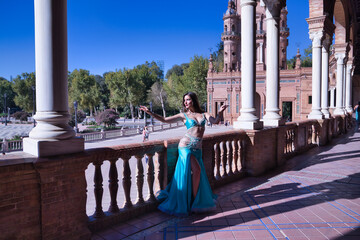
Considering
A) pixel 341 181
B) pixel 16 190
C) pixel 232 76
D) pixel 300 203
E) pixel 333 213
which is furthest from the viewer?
A: pixel 232 76

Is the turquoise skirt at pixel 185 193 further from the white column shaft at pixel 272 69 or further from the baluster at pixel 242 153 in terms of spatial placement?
the white column shaft at pixel 272 69

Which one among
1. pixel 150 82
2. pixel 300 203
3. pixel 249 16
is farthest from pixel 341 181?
pixel 150 82

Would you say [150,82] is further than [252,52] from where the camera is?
Yes

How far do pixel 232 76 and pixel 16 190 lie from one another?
132 feet

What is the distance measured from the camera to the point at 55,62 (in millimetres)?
3168

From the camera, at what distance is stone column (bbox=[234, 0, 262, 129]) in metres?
6.26

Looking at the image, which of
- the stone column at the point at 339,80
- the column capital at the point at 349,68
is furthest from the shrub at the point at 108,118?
the stone column at the point at 339,80

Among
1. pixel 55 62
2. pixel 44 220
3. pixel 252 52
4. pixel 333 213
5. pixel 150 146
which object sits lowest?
pixel 333 213

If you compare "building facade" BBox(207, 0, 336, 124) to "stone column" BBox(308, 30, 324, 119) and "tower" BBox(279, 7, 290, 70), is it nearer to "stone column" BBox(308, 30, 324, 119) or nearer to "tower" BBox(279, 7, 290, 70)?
"tower" BBox(279, 7, 290, 70)

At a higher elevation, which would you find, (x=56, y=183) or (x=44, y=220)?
(x=56, y=183)

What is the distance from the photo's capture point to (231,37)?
4291 cm

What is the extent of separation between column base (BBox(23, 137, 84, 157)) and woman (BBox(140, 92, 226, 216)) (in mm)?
1165

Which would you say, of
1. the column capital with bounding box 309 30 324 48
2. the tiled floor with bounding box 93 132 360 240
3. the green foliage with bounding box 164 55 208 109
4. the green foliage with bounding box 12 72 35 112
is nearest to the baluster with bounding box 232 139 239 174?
the tiled floor with bounding box 93 132 360 240

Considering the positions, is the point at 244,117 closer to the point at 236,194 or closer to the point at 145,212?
the point at 236,194
